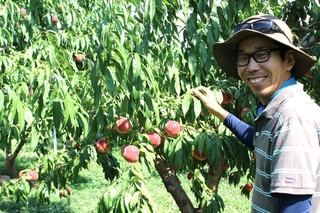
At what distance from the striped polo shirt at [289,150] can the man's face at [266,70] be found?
0.20ft

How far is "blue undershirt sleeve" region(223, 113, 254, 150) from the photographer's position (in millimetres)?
1471

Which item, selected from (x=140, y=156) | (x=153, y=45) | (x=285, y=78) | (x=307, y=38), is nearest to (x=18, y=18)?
(x=153, y=45)

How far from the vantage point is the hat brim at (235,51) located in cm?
110

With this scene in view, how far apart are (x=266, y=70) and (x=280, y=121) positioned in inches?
7.9

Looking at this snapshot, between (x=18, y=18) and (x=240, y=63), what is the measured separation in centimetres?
206

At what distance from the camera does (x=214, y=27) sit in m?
1.55

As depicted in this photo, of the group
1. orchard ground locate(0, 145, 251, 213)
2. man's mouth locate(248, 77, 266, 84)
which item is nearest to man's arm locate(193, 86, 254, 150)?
man's mouth locate(248, 77, 266, 84)

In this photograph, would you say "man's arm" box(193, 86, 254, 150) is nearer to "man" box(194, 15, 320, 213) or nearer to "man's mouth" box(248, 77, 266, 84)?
"man" box(194, 15, 320, 213)

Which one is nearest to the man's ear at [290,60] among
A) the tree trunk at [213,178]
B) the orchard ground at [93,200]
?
the tree trunk at [213,178]

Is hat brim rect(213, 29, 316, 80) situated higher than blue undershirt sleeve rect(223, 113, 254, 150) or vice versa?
hat brim rect(213, 29, 316, 80)

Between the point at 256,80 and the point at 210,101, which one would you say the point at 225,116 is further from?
the point at 256,80

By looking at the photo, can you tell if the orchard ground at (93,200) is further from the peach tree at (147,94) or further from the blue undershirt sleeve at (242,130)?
the blue undershirt sleeve at (242,130)

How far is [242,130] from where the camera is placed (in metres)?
1.50

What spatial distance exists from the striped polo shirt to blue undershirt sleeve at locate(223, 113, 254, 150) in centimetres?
42
